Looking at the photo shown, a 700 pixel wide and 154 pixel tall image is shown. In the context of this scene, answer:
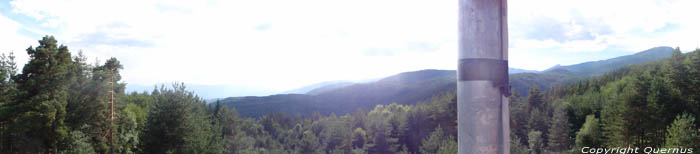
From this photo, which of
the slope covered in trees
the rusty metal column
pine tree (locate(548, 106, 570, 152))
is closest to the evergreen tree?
the slope covered in trees

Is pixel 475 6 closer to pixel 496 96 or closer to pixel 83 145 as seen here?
pixel 496 96

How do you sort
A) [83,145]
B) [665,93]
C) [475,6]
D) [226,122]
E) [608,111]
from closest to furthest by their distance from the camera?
[475,6] < [83,145] < [665,93] < [608,111] < [226,122]

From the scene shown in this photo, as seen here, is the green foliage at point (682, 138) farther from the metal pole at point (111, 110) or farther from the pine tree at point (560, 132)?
the metal pole at point (111, 110)

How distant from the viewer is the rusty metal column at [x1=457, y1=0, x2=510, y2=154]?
232 centimetres

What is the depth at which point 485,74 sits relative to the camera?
91.7 inches

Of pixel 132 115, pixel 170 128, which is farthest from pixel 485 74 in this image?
pixel 132 115

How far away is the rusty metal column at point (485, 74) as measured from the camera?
232 centimetres

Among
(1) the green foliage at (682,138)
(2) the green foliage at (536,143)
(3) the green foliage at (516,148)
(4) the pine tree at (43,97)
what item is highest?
(4) the pine tree at (43,97)

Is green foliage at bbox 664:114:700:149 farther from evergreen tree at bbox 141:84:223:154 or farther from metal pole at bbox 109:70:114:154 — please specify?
metal pole at bbox 109:70:114:154

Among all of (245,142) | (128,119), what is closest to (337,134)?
(245,142)

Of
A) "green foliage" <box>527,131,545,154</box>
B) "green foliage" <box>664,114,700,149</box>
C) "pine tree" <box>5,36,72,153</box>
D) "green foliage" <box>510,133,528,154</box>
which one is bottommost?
"green foliage" <box>527,131,545,154</box>

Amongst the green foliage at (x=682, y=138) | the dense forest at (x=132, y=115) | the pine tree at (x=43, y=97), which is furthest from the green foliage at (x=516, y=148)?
the pine tree at (x=43, y=97)

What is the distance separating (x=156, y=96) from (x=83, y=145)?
178 inches

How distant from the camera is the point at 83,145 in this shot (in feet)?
66.3
